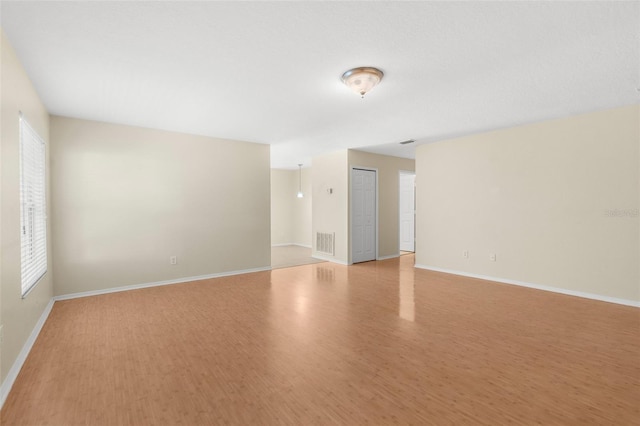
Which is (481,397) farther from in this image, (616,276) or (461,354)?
(616,276)

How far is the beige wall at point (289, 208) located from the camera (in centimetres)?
987

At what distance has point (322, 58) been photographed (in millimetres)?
2637

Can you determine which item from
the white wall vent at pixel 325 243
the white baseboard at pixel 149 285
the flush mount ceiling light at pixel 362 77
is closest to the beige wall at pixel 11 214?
the white baseboard at pixel 149 285

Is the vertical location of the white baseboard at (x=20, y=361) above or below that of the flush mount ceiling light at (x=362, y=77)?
below

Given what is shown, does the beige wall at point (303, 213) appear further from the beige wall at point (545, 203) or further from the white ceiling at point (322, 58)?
the white ceiling at point (322, 58)

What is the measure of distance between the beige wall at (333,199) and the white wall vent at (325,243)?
0.09 meters

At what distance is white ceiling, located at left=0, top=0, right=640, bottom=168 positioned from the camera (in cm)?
205

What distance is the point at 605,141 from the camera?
160 inches

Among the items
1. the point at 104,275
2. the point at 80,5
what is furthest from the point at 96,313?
the point at 80,5

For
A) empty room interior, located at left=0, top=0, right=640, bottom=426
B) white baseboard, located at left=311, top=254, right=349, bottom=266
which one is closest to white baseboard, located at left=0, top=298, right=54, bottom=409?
empty room interior, located at left=0, top=0, right=640, bottom=426

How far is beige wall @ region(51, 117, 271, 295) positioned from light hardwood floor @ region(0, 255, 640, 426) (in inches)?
27.9

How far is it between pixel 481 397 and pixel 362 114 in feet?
11.1

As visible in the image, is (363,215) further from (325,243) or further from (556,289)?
(556,289)

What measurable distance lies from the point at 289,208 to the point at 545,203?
23.4ft
